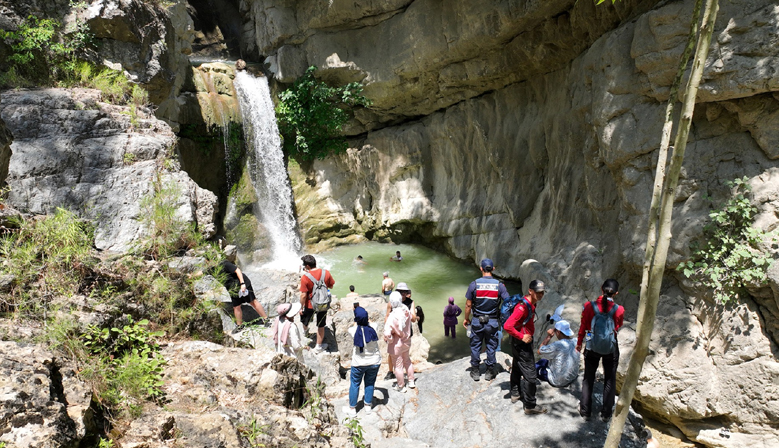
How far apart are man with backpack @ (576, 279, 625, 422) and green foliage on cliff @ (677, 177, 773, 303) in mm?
2689

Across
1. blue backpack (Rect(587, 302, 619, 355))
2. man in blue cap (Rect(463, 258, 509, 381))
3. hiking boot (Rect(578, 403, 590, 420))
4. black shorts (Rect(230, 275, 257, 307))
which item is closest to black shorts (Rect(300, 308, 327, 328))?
black shorts (Rect(230, 275, 257, 307))

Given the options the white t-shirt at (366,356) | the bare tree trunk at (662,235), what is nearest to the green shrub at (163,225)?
the white t-shirt at (366,356)

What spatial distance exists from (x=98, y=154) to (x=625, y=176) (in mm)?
8021

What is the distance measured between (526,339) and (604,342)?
777 mm

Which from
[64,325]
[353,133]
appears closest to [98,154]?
[64,325]

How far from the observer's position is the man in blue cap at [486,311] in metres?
5.52

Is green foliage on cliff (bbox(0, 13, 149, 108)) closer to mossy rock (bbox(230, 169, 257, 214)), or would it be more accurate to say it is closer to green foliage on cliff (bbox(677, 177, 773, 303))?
mossy rock (bbox(230, 169, 257, 214))

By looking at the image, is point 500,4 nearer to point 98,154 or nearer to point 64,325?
point 98,154

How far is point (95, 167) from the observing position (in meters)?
5.48

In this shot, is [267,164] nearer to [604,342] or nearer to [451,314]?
[451,314]

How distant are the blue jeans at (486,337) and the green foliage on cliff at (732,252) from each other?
317cm

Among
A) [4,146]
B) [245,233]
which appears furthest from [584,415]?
[245,233]

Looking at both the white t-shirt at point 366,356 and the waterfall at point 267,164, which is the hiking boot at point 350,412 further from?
the waterfall at point 267,164

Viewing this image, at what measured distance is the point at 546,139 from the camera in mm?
11133
